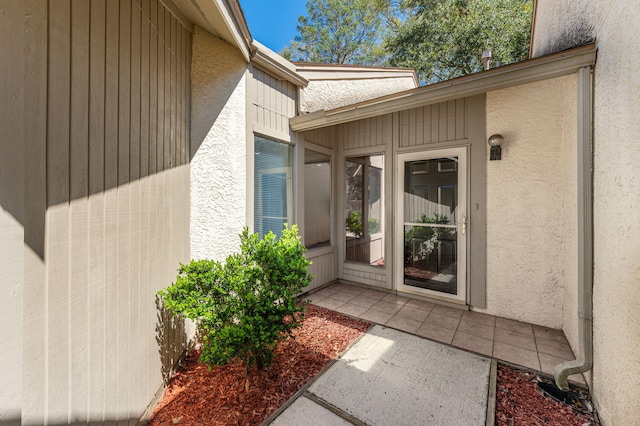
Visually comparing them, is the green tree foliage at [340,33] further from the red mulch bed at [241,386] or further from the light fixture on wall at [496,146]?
the red mulch bed at [241,386]

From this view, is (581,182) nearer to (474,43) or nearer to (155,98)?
(155,98)

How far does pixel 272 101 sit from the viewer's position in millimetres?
3744

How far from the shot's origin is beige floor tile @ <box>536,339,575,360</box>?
2.77 metres

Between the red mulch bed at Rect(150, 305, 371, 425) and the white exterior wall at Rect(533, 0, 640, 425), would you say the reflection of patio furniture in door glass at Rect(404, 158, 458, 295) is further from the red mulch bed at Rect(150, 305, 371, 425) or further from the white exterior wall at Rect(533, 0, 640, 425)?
the white exterior wall at Rect(533, 0, 640, 425)

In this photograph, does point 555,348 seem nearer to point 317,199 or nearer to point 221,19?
point 317,199

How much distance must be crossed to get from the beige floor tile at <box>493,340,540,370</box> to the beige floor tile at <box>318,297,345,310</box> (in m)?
2.05

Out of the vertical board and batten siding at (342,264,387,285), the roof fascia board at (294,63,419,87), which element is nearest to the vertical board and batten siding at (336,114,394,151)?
the roof fascia board at (294,63,419,87)

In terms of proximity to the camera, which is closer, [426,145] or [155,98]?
[155,98]

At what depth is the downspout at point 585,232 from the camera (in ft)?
7.11

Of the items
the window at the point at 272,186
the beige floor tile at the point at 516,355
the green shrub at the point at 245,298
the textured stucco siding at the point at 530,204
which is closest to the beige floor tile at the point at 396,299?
the textured stucco siding at the point at 530,204

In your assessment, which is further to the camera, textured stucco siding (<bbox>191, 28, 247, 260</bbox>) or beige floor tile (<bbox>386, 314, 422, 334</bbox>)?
beige floor tile (<bbox>386, 314, 422, 334</bbox>)

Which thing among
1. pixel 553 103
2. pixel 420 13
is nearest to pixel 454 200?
pixel 553 103

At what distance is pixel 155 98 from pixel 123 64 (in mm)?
415

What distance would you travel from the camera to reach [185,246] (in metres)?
2.82
